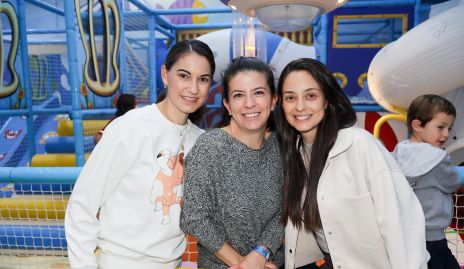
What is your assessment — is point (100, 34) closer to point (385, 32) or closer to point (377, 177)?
point (385, 32)

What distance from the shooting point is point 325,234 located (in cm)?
159

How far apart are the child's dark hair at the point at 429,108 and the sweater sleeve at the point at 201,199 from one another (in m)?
1.27

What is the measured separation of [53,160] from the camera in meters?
6.70

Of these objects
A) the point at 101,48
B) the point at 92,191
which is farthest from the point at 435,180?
the point at 101,48

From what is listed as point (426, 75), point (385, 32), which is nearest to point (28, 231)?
point (426, 75)

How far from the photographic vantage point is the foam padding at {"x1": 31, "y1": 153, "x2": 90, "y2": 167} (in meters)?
6.61

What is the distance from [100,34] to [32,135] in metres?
2.25

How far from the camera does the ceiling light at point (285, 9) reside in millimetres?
5840

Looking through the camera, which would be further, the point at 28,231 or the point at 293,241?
the point at 28,231

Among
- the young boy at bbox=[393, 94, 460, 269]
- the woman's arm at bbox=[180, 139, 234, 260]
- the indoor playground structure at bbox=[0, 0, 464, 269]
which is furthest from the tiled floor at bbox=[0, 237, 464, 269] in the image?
the woman's arm at bbox=[180, 139, 234, 260]

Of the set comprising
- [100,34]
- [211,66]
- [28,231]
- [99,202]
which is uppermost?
[100,34]

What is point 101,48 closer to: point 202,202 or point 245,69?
point 245,69

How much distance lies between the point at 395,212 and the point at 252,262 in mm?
611

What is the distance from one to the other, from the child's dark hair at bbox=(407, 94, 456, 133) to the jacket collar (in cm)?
73
